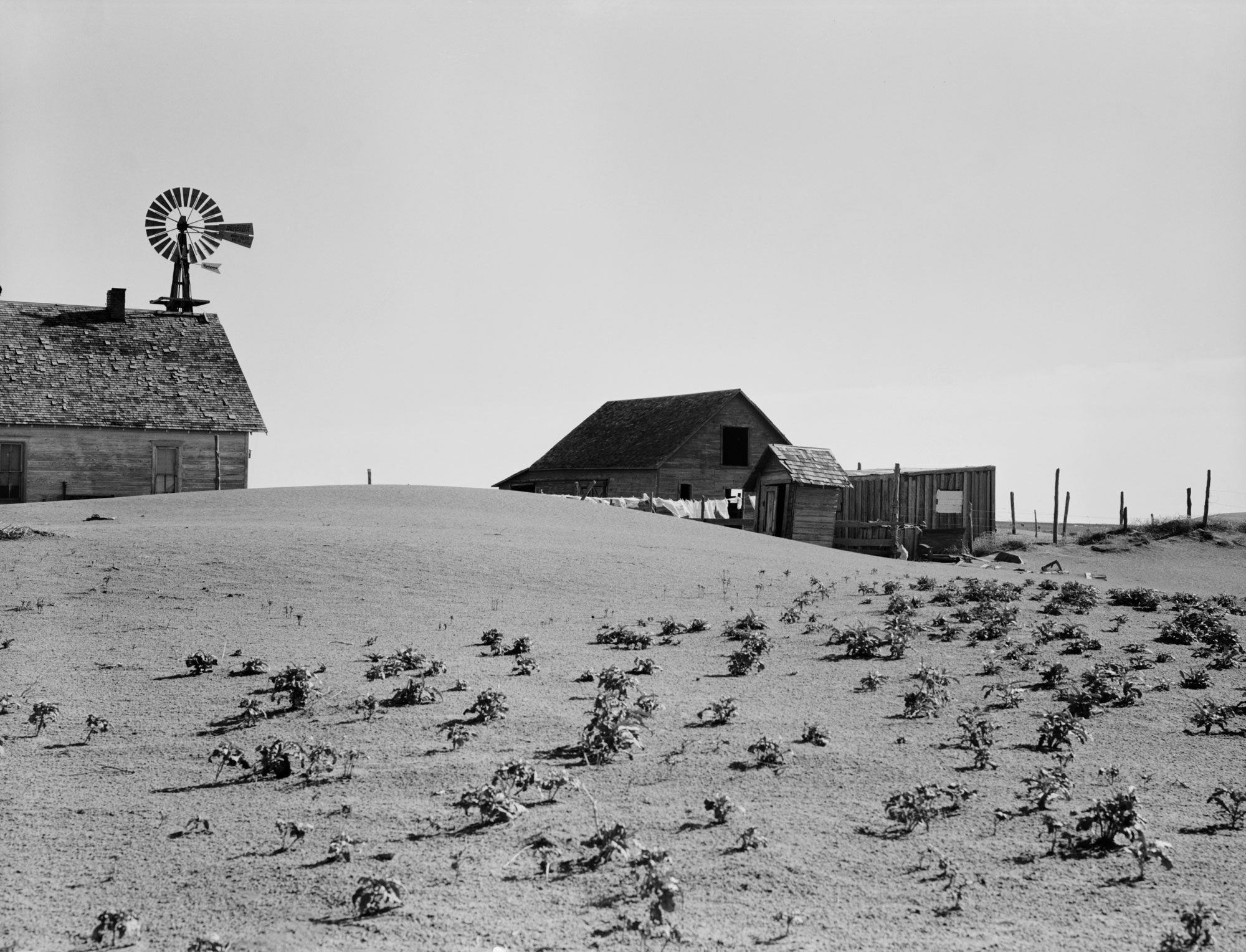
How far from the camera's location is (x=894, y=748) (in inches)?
338

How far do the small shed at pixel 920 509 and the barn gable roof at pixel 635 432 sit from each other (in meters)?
8.35

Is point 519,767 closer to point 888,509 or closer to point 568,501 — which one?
point 568,501

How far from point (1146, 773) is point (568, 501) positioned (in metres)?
22.9

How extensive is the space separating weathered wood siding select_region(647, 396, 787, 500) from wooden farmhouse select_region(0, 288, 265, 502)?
14.3 meters

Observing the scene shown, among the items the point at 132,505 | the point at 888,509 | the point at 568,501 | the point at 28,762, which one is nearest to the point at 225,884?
the point at 28,762

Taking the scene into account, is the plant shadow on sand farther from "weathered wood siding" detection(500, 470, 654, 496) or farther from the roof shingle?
the roof shingle

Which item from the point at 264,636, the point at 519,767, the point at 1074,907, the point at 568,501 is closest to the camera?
the point at 1074,907

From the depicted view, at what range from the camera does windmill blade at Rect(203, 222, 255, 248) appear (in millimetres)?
44000

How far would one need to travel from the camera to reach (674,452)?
4200cm

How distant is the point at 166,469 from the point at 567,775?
30.1 meters

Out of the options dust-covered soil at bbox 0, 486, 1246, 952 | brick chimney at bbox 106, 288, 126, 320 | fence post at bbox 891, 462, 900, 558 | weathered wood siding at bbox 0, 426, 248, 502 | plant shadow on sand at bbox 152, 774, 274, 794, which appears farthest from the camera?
brick chimney at bbox 106, 288, 126, 320

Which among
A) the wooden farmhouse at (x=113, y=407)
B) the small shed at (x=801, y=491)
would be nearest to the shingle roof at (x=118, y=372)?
the wooden farmhouse at (x=113, y=407)

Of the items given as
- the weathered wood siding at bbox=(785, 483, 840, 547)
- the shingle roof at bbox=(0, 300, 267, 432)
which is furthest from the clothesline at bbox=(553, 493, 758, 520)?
the shingle roof at bbox=(0, 300, 267, 432)

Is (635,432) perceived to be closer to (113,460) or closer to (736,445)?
(736,445)
